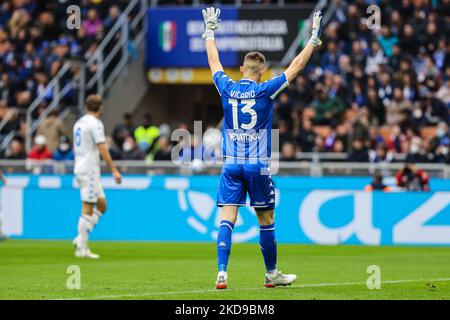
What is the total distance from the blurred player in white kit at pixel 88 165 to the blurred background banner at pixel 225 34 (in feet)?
47.9

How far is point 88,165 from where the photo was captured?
16.5m

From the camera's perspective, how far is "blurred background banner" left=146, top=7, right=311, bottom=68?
100ft

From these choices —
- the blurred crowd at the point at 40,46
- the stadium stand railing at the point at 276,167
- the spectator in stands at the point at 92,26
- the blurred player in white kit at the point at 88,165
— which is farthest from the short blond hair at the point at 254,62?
the spectator in stands at the point at 92,26

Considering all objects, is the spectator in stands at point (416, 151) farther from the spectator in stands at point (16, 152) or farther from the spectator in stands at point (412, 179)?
the spectator in stands at point (16, 152)

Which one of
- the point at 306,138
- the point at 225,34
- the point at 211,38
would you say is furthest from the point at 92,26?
the point at 211,38

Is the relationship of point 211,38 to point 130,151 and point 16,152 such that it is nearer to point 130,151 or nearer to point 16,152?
A: point 130,151

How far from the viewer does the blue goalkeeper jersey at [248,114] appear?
1070cm

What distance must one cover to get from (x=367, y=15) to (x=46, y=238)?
9.91 metres

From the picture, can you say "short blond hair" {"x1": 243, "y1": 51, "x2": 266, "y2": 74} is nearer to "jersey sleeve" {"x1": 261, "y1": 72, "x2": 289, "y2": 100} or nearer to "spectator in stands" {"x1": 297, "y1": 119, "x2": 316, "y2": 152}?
"jersey sleeve" {"x1": 261, "y1": 72, "x2": 289, "y2": 100}

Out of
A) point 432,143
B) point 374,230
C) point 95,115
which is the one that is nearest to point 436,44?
point 432,143

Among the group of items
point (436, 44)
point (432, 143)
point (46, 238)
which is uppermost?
point (436, 44)

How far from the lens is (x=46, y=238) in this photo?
22375mm

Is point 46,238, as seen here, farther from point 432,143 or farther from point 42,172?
point 432,143

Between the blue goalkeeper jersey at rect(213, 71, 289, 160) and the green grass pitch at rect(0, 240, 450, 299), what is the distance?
4.50ft
